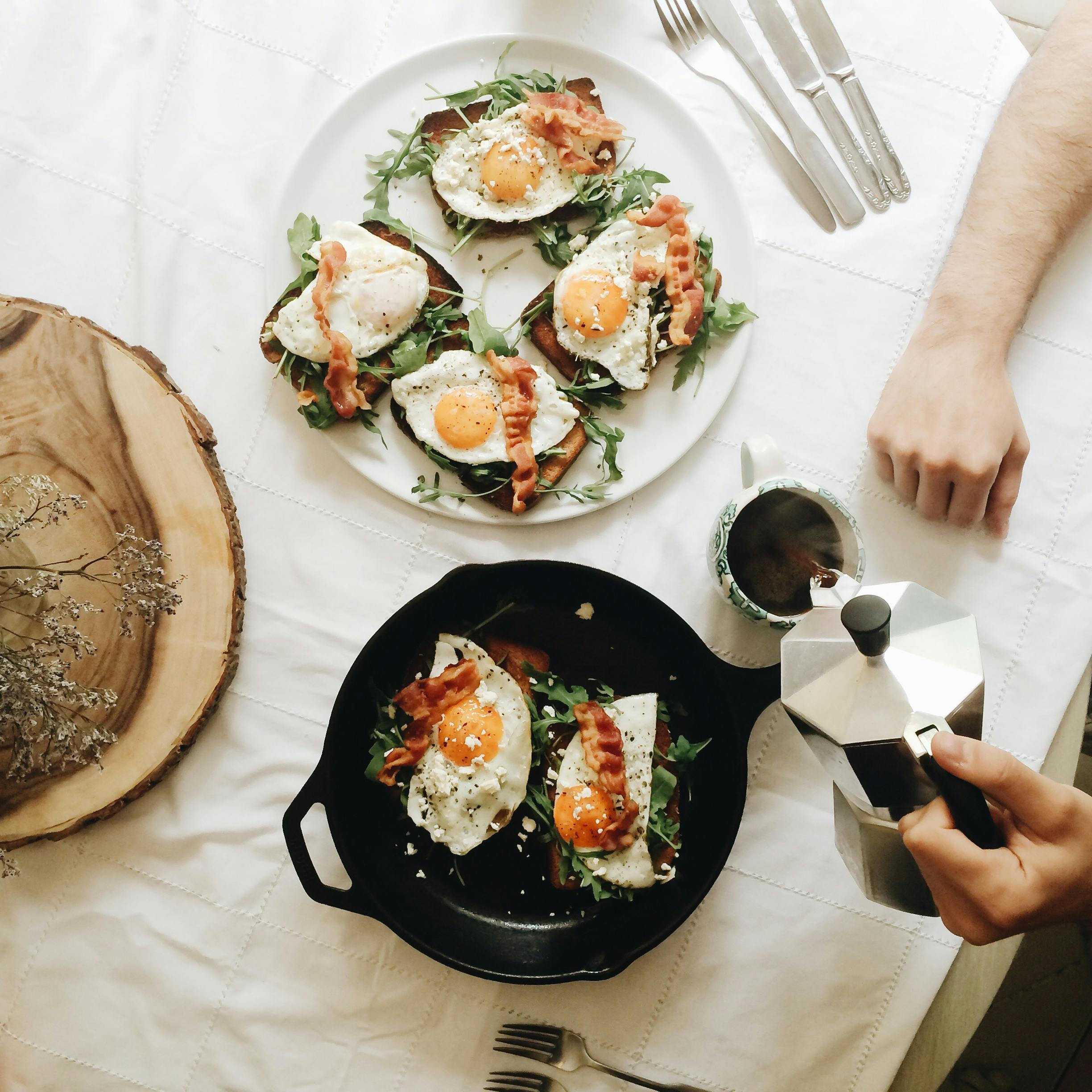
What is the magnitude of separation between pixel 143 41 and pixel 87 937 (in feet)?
6.12

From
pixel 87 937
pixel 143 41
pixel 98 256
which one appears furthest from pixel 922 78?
pixel 87 937

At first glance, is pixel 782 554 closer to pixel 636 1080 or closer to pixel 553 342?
pixel 553 342

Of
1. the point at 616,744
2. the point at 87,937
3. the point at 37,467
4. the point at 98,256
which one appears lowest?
the point at 87,937

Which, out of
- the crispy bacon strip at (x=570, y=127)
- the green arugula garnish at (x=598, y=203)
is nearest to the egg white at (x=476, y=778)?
the green arugula garnish at (x=598, y=203)

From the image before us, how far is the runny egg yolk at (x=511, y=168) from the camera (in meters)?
1.70

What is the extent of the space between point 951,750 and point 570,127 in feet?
4.37

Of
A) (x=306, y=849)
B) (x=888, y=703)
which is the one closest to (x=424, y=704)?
(x=306, y=849)

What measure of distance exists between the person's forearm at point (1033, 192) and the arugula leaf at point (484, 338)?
2.89ft

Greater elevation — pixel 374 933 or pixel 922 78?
pixel 922 78

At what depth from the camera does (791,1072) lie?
1.76 meters

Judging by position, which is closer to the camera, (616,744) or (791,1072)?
(616,744)

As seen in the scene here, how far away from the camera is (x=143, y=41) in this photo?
5.86 ft

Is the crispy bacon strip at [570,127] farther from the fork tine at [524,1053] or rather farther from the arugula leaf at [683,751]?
the fork tine at [524,1053]

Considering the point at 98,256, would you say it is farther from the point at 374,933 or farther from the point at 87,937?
the point at 374,933
